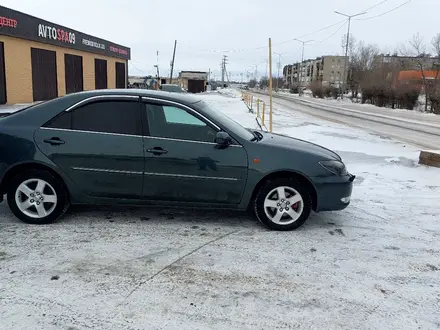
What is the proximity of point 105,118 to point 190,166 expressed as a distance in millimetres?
1132

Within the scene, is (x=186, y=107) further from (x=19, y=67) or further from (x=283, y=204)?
(x=19, y=67)

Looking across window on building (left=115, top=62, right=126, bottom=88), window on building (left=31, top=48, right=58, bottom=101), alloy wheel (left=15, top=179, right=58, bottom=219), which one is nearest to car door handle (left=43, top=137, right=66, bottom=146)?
alloy wheel (left=15, top=179, right=58, bottom=219)

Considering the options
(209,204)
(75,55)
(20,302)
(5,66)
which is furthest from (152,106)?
(75,55)

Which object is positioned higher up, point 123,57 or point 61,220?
point 123,57

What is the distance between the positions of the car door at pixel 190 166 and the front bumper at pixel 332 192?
90 centimetres

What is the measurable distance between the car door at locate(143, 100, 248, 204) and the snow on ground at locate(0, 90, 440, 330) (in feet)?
1.37

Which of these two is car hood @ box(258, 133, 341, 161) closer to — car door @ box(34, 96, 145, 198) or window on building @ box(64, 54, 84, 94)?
car door @ box(34, 96, 145, 198)

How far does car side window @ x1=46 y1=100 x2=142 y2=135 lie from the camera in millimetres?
4684

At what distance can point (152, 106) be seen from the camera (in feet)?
15.8

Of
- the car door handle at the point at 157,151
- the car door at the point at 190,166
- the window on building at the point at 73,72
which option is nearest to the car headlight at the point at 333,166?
the car door at the point at 190,166

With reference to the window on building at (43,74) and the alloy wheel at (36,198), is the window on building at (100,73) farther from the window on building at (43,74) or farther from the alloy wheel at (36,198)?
the alloy wheel at (36,198)

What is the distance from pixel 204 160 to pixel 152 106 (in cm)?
90

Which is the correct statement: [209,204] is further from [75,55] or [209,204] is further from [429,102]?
[429,102]

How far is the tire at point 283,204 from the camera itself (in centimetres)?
470
